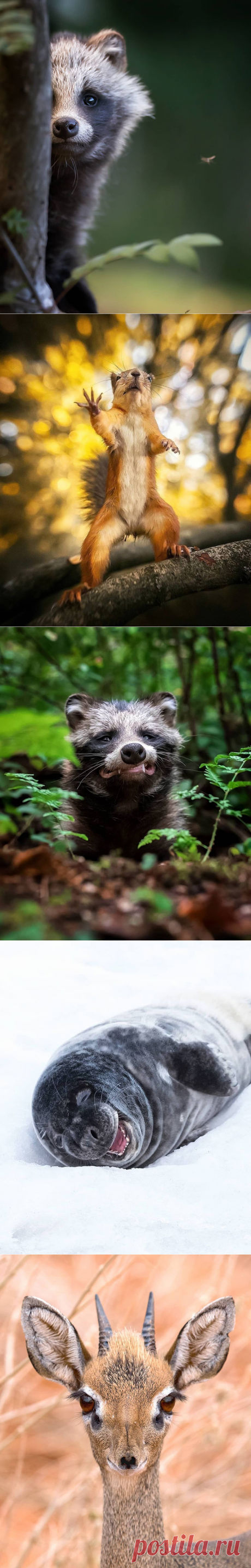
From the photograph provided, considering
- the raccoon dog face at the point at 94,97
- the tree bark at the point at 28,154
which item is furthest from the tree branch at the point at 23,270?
the raccoon dog face at the point at 94,97

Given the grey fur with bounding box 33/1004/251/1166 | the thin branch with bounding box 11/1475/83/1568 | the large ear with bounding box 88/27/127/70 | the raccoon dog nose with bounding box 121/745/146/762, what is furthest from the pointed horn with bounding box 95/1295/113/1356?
the large ear with bounding box 88/27/127/70

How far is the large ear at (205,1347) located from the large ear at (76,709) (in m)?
1.58

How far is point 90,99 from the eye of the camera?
6.75ft

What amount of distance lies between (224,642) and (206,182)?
1.13 metres

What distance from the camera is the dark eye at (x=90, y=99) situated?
2.05m

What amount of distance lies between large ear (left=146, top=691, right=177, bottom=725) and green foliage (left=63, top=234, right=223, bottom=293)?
1074 mm

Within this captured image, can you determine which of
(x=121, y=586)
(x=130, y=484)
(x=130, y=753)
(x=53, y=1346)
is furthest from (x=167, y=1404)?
(x=130, y=484)

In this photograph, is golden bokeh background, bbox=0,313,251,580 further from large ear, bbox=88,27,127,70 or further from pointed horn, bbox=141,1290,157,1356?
pointed horn, bbox=141,1290,157,1356

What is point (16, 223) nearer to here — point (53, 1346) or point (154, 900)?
point (154, 900)

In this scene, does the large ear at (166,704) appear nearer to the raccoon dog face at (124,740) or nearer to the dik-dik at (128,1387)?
the raccoon dog face at (124,740)

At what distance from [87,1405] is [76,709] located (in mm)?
1642

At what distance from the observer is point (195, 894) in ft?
7.86

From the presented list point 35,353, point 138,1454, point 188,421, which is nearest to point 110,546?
point 188,421

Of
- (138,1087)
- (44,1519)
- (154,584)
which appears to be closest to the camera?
(44,1519)
